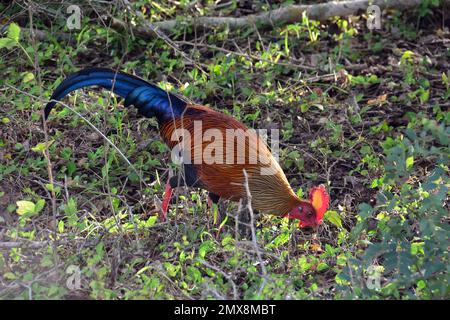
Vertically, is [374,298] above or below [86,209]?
below

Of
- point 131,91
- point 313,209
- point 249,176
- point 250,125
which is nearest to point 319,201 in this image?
point 313,209

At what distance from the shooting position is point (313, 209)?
4957 mm

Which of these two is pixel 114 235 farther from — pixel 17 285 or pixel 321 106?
pixel 321 106

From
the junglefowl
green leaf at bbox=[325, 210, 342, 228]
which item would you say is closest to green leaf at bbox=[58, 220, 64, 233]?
the junglefowl

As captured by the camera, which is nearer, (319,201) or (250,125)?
(319,201)

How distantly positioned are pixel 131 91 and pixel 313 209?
51.0 inches

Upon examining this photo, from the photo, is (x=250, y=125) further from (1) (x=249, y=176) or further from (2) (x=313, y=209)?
(2) (x=313, y=209)

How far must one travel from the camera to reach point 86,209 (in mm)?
5465

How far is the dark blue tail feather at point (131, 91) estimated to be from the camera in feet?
17.2

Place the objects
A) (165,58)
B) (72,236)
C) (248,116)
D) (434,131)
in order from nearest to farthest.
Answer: (434,131) < (72,236) < (248,116) < (165,58)

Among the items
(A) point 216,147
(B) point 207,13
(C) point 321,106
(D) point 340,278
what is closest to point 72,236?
(A) point 216,147

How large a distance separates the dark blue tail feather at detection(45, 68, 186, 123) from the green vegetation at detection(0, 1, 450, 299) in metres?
0.22

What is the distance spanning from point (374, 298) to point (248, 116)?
99.7 inches

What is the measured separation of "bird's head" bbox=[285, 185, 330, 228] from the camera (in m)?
4.94
